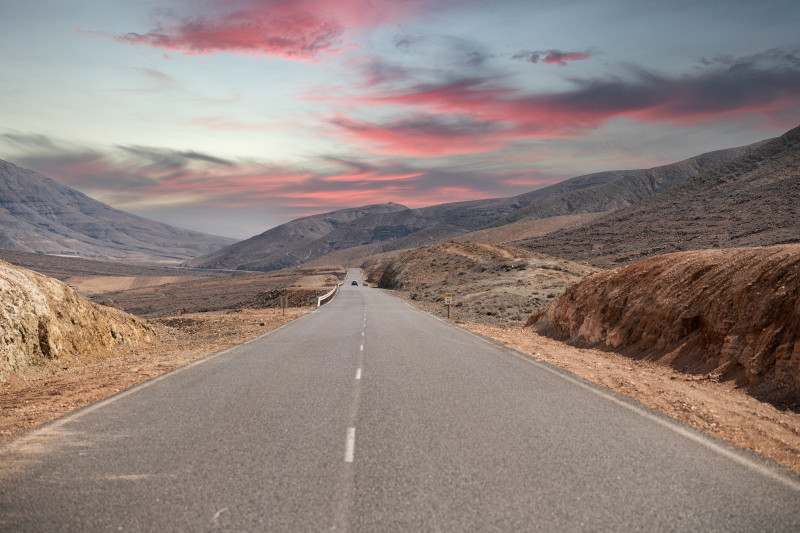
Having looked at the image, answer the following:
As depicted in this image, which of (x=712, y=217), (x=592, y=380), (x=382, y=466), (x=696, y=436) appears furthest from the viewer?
(x=712, y=217)

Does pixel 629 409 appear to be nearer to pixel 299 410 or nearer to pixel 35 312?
pixel 299 410

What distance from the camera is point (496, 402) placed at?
8516 mm

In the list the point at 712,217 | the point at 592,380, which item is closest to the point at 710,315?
the point at 592,380

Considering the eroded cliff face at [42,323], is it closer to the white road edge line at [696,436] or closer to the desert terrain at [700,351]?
the white road edge line at [696,436]

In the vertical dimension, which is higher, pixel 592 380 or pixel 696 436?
pixel 696 436

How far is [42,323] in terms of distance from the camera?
42.2 feet

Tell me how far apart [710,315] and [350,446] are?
989 centimetres

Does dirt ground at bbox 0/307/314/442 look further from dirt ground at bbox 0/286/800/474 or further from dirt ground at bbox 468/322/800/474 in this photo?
dirt ground at bbox 468/322/800/474

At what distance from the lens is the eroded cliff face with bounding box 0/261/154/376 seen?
38.2ft

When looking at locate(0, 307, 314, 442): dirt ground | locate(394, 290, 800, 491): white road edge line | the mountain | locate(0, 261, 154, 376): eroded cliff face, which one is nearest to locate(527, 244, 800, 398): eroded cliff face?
locate(394, 290, 800, 491): white road edge line

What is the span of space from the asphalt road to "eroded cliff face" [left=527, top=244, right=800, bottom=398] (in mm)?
3176

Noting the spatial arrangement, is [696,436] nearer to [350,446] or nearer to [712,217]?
[350,446]

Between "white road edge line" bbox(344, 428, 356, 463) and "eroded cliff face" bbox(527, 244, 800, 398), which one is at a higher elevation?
"eroded cliff face" bbox(527, 244, 800, 398)

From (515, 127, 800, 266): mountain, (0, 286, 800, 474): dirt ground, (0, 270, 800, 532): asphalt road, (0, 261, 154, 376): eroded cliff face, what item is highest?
(515, 127, 800, 266): mountain
